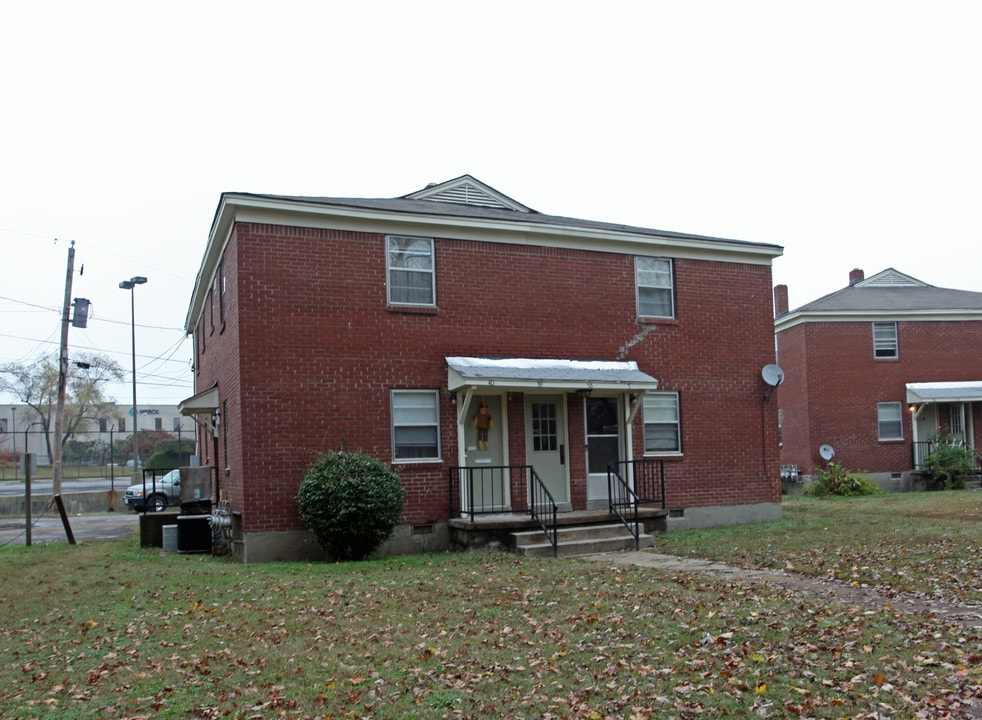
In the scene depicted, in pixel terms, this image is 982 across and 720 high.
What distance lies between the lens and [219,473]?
17844 mm

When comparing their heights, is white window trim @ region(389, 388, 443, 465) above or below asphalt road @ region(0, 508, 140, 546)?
above

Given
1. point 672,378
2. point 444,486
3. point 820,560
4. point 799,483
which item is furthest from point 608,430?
point 799,483

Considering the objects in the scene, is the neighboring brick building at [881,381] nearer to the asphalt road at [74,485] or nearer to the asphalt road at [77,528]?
the asphalt road at [77,528]

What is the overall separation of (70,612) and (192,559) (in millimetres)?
5089

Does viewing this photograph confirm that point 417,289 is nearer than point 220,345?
Yes

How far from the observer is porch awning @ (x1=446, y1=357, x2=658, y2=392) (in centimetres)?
1462

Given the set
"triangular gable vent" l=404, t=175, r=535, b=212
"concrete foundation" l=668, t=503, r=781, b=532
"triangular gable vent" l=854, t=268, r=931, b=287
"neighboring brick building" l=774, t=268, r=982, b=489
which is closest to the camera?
"concrete foundation" l=668, t=503, r=781, b=532

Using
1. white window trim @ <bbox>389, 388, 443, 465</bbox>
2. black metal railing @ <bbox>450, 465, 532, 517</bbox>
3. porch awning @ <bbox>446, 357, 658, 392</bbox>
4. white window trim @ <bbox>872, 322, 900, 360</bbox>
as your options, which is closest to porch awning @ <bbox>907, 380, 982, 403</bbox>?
white window trim @ <bbox>872, 322, 900, 360</bbox>

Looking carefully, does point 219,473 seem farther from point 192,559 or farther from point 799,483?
point 799,483

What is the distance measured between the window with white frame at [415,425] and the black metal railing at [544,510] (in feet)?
5.88

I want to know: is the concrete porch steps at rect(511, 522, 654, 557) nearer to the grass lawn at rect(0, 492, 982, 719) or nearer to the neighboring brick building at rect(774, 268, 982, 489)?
the grass lawn at rect(0, 492, 982, 719)

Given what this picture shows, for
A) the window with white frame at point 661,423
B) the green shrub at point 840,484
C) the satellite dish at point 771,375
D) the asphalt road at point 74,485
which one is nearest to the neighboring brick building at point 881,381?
the green shrub at point 840,484

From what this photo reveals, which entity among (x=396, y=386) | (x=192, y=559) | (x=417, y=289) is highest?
(x=417, y=289)

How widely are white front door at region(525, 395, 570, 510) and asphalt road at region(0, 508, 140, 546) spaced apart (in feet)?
32.2
